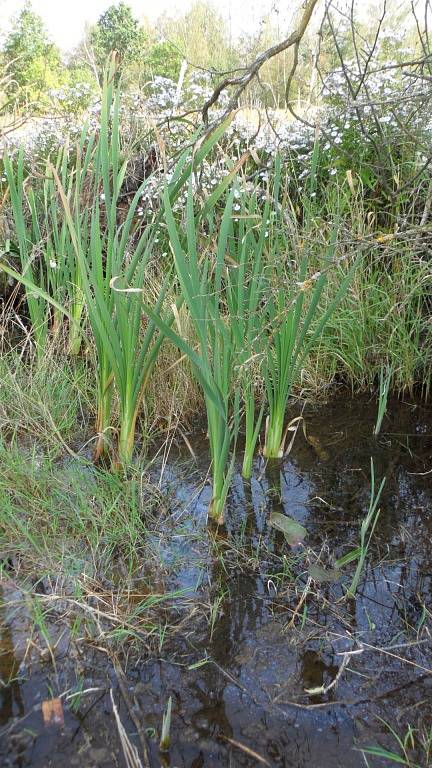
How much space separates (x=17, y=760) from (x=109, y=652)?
0.85 feet

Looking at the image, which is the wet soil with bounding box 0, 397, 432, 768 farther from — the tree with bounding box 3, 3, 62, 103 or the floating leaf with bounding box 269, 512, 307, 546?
the tree with bounding box 3, 3, 62, 103

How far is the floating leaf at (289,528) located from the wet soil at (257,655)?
0.04 m

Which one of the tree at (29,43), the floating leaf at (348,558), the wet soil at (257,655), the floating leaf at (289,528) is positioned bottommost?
the wet soil at (257,655)

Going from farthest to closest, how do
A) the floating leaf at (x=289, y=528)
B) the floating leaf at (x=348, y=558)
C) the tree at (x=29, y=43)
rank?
the tree at (x=29, y=43)
the floating leaf at (x=289, y=528)
the floating leaf at (x=348, y=558)

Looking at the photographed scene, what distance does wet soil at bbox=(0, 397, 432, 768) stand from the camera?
3.45 ft

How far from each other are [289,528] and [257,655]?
1.36 ft

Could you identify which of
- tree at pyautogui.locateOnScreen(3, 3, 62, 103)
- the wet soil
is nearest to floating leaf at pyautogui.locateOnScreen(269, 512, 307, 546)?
the wet soil

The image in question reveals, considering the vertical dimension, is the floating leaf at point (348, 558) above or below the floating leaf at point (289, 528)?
above

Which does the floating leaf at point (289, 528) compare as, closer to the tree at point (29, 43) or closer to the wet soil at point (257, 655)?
the wet soil at point (257, 655)

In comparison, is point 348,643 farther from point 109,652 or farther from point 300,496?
point 300,496

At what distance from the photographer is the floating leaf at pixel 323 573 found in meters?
1.42

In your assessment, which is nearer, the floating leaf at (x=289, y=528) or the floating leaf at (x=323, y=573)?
the floating leaf at (x=323, y=573)

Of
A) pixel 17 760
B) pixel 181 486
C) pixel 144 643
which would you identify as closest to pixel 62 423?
pixel 181 486

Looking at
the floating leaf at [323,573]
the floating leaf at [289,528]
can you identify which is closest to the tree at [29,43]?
the floating leaf at [289,528]
